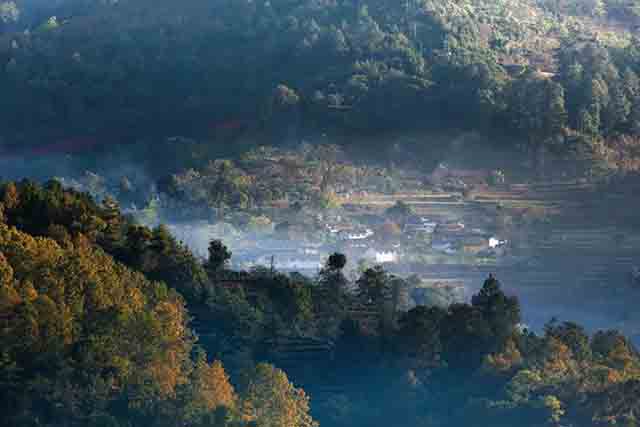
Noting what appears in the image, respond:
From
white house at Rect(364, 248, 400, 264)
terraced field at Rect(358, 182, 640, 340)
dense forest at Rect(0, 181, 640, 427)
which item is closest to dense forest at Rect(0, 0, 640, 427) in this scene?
dense forest at Rect(0, 181, 640, 427)

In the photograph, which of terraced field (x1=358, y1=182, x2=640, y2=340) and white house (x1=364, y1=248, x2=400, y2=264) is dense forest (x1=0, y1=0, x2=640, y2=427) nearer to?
terraced field (x1=358, y1=182, x2=640, y2=340)

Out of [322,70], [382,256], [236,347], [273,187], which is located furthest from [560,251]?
[322,70]

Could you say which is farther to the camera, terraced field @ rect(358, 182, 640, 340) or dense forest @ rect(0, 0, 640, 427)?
terraced field @ rect(358, 182, 640, 340)

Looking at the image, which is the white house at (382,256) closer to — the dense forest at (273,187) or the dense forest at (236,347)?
the dense forest at (273,187)

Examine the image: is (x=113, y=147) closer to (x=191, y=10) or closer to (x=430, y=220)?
(x=191, y=10)

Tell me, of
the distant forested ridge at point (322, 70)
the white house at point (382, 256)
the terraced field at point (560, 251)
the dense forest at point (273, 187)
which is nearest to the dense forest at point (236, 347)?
the dense forest at point (273, 187)

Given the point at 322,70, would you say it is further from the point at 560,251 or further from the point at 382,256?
the point at 560,251
